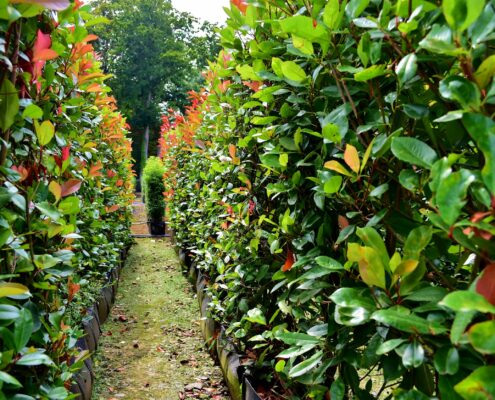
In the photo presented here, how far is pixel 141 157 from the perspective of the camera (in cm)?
3103

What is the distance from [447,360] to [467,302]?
7.8 inches

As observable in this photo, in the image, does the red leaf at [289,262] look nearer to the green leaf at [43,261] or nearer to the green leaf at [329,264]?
the green leaf at [329,264]

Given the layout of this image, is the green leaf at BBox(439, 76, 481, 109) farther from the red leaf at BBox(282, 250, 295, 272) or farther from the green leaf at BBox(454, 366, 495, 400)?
the red leaf at BBox(282, 250, 295, 272)

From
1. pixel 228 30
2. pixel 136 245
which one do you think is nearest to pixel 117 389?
pixel 228 30

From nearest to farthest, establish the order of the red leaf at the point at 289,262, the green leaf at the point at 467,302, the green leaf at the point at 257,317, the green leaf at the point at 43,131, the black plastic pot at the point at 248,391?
the green leaf at the point at 467,302
the green leaf at the point at 43,131
the red leaf at the point at 289,262
the green leaf at the point at 257,317
the black plastic pot at the point at 248,391

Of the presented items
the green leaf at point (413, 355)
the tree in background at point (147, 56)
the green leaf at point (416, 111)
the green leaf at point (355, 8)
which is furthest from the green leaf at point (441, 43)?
the tree in background at point (147, 56)

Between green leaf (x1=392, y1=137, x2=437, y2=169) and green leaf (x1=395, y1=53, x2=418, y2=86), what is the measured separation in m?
0.16

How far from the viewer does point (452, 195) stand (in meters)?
0.75

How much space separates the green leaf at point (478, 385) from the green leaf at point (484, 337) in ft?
0.15

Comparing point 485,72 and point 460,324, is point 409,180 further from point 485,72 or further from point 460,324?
point 460,324

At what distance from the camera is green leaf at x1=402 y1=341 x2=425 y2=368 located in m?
0.85

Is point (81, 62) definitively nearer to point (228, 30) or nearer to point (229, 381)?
point (228, 30)

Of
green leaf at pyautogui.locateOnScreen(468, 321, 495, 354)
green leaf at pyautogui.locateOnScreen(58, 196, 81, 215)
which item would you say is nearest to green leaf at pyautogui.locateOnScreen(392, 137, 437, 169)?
green leaf at pyautogui.locateOnScreen(468, 321, 495, 354)

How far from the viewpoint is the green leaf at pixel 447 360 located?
31.2 inches
